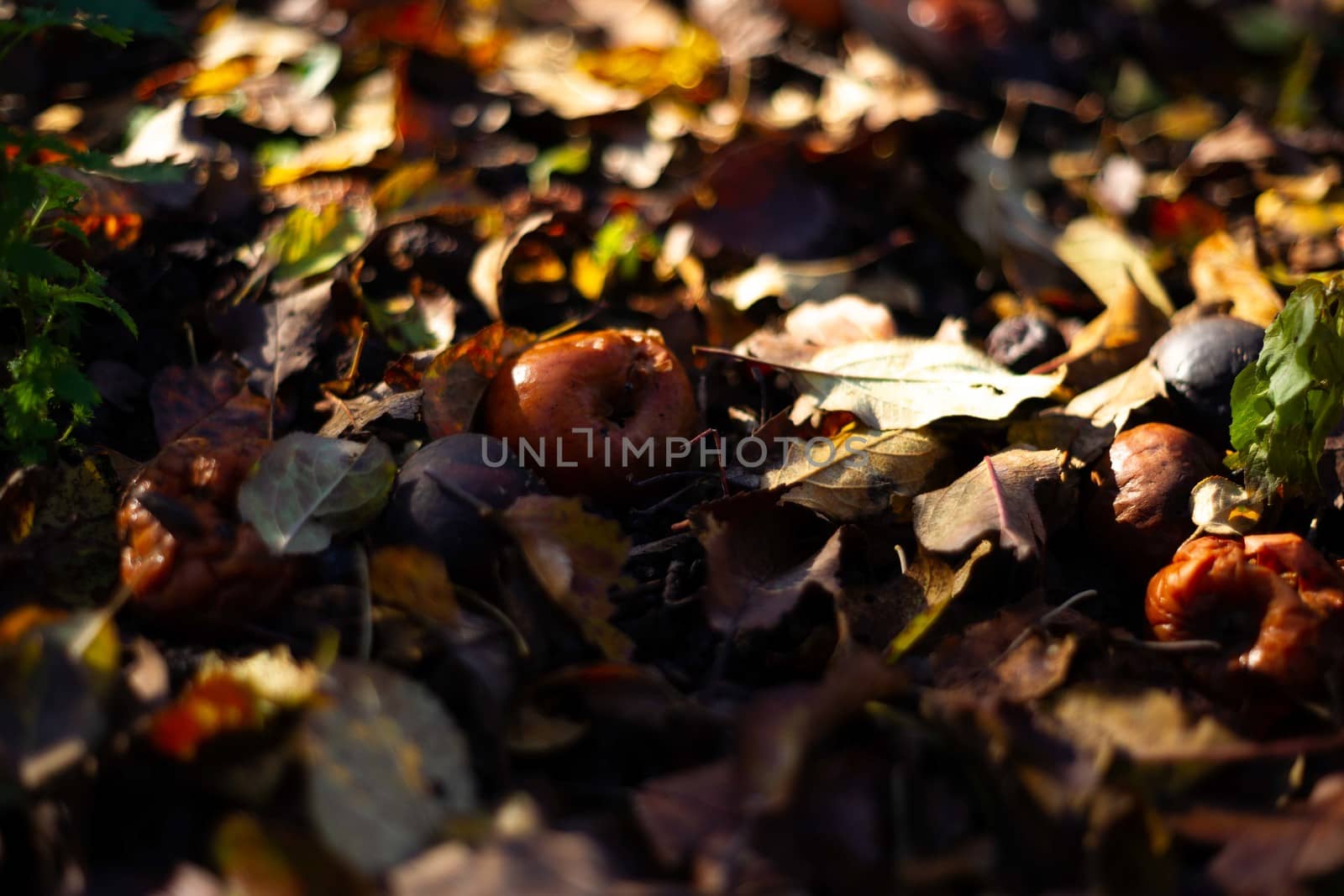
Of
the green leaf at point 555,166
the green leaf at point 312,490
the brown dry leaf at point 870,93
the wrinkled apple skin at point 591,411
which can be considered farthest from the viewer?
the brown dry leaf at point 870,93

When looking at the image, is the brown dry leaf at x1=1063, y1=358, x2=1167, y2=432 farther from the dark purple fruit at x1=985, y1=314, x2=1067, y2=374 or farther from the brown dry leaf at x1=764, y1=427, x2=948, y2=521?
the brown dry leaf at x1=764, y1=427, x2=948, y2=521

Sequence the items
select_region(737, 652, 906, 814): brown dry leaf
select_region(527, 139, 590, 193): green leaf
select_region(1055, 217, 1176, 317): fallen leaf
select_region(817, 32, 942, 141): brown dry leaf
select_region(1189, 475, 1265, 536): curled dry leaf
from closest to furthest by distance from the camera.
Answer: select_region(737, 652, 906, 814): brown dry leaf
select_region(1189, 475, 1265, 536): curled dry leaf
select_region(1055, 217, 1176, 317): fallen leaf
select_region(527, 139, 590, 193): green leaf
select_region(817, 32, 942, 141): brown dry leaf

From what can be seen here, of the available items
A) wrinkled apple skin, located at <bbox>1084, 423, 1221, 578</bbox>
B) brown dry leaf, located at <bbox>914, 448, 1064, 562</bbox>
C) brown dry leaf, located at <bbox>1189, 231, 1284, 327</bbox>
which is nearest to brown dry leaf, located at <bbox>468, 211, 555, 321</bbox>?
brown dry leaf, located at <bbox>914, 448, 1064, 562</bbox>

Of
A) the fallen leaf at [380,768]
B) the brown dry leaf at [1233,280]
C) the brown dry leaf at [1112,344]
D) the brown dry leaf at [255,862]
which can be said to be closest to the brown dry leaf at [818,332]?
the brown dry leaf at [1112,344]

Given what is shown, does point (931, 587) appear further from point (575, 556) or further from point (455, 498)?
point (455, 498)

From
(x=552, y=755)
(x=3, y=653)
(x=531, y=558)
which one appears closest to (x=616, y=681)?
(x=552, y=755)

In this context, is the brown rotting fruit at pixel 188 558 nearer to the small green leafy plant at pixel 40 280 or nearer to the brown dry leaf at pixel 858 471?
the small green leafy plant at pixel 40 280
